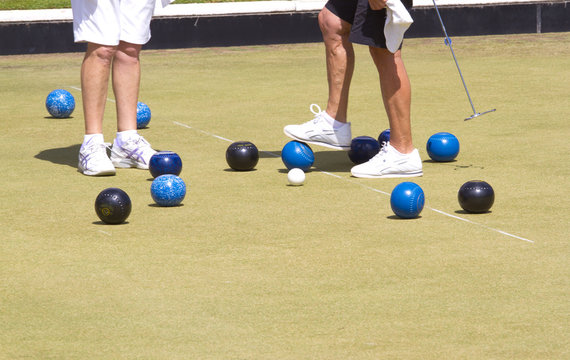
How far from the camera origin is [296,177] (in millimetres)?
6066

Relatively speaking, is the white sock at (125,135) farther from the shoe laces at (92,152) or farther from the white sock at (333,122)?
the white sock at (333,122)

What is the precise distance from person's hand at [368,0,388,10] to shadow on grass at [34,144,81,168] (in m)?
2.31

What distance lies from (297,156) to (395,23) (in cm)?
106

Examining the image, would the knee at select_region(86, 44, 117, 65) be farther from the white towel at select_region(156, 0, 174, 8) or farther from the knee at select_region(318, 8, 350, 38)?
the knee at select_region(318, 8, 350, 38)

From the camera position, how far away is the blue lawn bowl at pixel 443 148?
21.9 feet

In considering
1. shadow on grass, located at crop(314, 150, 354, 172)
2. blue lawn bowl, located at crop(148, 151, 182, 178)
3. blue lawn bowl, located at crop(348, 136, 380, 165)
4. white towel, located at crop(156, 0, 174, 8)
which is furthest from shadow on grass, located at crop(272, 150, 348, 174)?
white towel, located at crop(156, 0, 174, 8)

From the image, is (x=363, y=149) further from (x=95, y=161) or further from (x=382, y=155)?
(x=95, y=161)

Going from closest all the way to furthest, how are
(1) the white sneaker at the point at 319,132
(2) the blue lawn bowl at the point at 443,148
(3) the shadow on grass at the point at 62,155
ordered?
(2) the blue lawn bowl at the point at 443,148 < (1) the white sneaker at the point at 319,132 < (3) the shadow on grass at the point at 62,155

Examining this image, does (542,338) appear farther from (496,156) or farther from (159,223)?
(496,156)

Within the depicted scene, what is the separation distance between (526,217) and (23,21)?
1073cm

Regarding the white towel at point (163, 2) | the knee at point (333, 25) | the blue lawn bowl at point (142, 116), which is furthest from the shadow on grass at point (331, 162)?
the blue lawn bowl at point (142, 116)

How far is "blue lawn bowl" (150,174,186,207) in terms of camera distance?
5.50 m

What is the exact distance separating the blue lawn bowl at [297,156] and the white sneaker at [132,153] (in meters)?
0.94

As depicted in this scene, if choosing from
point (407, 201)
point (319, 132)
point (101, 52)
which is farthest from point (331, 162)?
point (407, 201)
